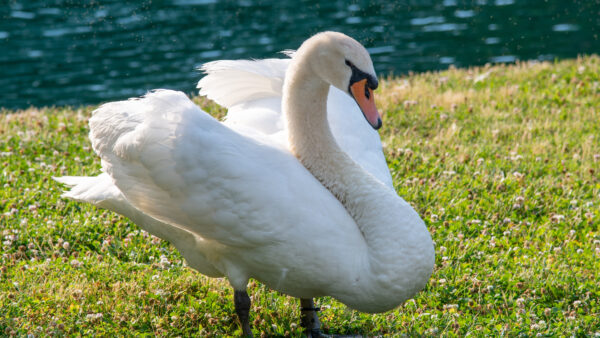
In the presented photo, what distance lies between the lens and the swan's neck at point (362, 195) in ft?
13.5

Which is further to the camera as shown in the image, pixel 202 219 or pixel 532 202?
pixel 532 202

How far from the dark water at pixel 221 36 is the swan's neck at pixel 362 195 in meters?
10.8

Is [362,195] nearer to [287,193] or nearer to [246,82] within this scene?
[287,193]

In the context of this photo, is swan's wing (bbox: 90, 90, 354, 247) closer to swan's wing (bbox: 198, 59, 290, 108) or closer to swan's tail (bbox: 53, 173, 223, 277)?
swan's tail (bbox: 53, 173, 223, 277)

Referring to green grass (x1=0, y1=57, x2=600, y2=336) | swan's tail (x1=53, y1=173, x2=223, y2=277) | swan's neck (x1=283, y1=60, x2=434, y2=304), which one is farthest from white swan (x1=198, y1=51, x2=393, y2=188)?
green grass (x1=0, y1=57, x2=600, y2=336)

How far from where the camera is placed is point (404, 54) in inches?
666

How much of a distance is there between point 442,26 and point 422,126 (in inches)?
419

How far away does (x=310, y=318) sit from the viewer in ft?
16.0

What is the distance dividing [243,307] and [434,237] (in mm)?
1957

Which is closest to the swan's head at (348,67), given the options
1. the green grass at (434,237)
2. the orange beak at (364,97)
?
the orange beak at (364,97)

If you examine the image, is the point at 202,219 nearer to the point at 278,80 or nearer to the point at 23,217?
the point at 278,80

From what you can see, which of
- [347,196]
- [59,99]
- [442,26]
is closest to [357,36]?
[442,26]

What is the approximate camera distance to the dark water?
16094mm

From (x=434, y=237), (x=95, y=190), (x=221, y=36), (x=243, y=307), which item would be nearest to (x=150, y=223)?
(x=95, y=190)
